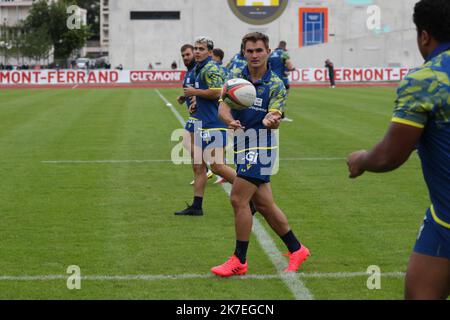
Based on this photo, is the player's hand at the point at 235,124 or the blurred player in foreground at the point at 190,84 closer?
the player's hand at the point at 235,124

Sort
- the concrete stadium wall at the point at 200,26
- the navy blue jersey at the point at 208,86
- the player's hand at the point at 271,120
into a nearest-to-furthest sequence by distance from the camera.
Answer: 1. the player's hand at the point at 271,120
2. the navy blue jersey at the point at 208,86
3. the concrete stadium wall at the point at 200,26

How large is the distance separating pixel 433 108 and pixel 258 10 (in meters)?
70.0

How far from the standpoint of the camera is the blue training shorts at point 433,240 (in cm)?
414

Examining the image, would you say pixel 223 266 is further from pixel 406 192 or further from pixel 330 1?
pixel 330 1

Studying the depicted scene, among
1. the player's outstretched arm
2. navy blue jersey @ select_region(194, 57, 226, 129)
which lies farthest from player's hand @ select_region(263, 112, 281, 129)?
navy blue jersey @ select_region(194, 57, 226, 129)

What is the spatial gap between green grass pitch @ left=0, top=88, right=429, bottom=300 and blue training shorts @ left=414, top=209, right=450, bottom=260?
6.73ft

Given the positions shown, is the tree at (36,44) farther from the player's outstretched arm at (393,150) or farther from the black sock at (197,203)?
the player's outstretched arm at (393,150)

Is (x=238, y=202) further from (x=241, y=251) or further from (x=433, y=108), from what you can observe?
(x=433, y=108)

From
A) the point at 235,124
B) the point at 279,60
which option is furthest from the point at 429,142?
the point at 279,60

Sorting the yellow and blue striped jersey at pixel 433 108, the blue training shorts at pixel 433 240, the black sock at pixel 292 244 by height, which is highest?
the yellow and blue striped jersey at pixel 433 108

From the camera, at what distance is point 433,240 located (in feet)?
13.7

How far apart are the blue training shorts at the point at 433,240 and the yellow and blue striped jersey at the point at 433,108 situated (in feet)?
0.20

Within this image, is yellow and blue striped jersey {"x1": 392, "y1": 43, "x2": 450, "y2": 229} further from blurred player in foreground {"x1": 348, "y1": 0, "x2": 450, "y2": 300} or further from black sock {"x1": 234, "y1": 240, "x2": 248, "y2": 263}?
black sock {"x1": 234, "y1": 240, "x2": 248, "y2": 263}

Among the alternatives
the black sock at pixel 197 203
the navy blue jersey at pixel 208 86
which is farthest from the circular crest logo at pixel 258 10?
the black sock at pixel 197 203
